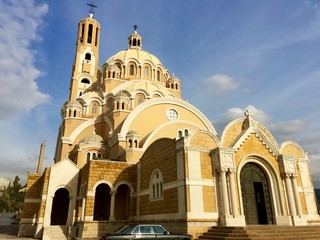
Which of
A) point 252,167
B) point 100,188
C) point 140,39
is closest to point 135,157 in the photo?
point 100,188

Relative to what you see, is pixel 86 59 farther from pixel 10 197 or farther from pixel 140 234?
pixel 10 197

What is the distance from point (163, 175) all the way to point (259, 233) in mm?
5388

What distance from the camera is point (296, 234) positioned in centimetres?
1127

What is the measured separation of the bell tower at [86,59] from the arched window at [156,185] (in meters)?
20.1

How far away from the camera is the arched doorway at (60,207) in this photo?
21172 millimetres

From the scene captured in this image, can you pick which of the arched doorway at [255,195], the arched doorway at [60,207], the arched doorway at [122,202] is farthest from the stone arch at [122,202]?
the arched doorway at [255,195]

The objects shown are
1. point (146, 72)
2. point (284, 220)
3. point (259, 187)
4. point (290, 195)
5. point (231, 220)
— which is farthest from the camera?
point (146, 72)

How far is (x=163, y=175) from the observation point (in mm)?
14062

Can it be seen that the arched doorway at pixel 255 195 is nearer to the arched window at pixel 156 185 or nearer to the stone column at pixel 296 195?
the stone column at pixel 296 195

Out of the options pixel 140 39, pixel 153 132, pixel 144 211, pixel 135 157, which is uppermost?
pixel 140 39

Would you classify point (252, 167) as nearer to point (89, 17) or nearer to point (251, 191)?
point (251, 191)

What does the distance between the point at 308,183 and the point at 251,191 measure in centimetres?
453

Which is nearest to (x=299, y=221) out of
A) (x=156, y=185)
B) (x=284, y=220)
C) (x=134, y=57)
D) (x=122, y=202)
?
(x=284, y=220)

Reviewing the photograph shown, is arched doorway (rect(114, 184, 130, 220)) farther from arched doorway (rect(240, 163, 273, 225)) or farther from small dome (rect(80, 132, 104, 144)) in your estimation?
arched doorway (rect(240, 163, 273, 225))
